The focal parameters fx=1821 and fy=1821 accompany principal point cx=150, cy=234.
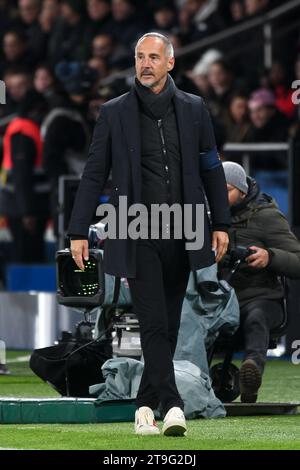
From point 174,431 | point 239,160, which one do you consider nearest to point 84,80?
point 239,160

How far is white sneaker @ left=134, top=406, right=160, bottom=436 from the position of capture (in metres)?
8.36

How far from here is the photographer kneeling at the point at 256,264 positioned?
1021 centimetres

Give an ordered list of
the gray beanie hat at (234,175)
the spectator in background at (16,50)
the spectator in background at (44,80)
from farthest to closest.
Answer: the spectator in background at (16,50) < the spectator in background at (44,80) < the gray beanie hat at (234,175)

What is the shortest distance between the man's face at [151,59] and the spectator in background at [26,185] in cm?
902

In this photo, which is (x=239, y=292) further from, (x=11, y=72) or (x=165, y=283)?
(x=11, y=72)

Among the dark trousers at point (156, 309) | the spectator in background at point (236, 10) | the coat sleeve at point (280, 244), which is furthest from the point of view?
the spectator in background at point (236, 10)

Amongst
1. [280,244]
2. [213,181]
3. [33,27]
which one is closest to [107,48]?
[33,27]

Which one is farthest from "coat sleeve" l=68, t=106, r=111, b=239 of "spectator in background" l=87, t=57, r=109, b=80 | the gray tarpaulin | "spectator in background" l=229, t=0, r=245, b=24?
"spectator in background" l=87, t=57, r=109, b=80

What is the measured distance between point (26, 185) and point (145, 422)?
920cm

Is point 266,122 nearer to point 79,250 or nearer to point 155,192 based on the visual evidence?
point 155,192

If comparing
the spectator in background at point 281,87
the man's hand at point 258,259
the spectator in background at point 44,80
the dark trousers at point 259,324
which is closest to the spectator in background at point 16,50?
the spectator in background at point 44,80

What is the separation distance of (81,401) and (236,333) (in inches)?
58.3

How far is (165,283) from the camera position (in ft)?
27.9

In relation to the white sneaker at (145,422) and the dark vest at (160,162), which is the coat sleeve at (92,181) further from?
the white sneaker at (145,422)
